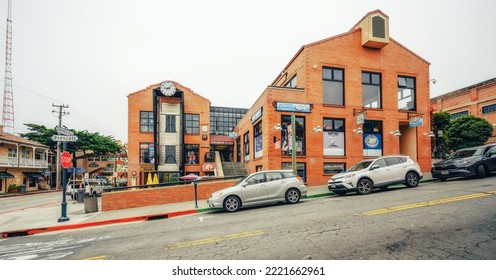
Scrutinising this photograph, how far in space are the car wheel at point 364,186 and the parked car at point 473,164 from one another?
16.1 ft

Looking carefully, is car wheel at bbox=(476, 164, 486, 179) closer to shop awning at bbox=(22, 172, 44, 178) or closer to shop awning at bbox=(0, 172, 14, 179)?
shop awning at bbox=(0, 172, 14, 179)

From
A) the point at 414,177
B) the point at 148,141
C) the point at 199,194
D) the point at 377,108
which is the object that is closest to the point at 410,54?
the point at 377,108

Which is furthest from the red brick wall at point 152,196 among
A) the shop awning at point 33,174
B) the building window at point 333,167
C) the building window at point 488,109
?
the building window at point 488,109

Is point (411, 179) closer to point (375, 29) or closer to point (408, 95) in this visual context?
point (408, 95)

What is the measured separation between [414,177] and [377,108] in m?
7.38

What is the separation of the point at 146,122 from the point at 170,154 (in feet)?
14.3

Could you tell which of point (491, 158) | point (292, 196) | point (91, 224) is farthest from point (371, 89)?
point (91, 224)

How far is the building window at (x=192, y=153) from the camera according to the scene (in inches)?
1005

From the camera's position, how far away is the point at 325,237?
4.98m

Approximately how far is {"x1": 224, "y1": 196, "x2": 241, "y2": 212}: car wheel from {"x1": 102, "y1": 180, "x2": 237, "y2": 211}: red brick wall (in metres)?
4.43

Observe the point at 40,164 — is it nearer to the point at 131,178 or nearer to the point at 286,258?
the point at 131,178

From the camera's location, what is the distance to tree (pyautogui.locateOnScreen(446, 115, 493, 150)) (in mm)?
21688

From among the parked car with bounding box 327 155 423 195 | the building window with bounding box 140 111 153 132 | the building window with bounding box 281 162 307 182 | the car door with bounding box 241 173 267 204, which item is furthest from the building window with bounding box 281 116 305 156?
the building window with bounding box 140 111 153 132

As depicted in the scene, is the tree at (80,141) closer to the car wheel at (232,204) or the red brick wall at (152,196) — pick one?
the red brick wall at (152,196)
